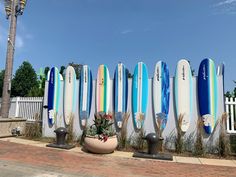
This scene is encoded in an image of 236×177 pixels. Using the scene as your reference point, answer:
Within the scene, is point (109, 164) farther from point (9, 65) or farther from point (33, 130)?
point (9, 65)

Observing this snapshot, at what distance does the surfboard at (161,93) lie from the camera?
33.2ft

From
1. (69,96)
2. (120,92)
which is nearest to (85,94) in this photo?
(69,96)

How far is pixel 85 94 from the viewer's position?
1155cm

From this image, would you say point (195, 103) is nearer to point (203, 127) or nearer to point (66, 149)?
point (203, 127)

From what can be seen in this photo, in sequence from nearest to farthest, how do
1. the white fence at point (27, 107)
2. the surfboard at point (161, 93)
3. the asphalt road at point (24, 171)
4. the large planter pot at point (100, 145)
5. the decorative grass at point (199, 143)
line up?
the asphalt road at point (24, 171)
the large planter pot at point (100, 145)
the decorative grass at point (199, 143)
the surfboard at point (161, 93)
the white fence at point (27, 107)

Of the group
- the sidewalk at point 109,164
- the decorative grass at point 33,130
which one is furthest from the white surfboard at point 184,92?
the decorative grass at point 33,130

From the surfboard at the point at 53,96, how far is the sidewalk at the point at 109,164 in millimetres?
3016

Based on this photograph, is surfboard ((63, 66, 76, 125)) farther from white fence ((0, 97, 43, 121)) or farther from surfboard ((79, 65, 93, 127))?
white fence ((0, 97, 43, 121))

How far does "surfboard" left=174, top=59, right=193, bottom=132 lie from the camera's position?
385 inches

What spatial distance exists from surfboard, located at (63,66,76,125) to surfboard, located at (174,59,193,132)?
4.54 metres

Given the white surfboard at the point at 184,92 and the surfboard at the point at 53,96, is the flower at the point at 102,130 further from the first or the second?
the surfboard at the point at 53,96

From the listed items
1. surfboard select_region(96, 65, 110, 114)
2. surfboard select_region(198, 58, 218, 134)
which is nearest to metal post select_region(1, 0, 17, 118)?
surfboard select_region(96, 65, 110, 114)

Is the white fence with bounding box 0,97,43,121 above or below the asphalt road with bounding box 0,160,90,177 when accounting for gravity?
above

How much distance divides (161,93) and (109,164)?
3.95 metres
